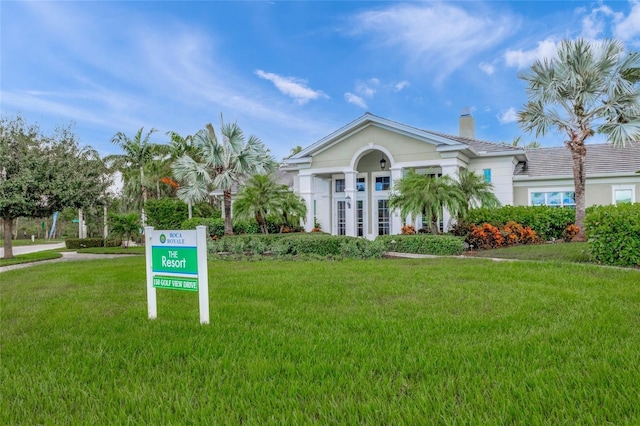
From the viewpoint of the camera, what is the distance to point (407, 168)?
60.6ft

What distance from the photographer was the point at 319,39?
13016mm

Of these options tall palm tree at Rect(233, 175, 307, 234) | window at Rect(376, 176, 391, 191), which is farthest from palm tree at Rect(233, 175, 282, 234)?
window at Rect(376, 176, 391, 191)

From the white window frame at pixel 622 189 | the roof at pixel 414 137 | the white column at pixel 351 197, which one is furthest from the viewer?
the white column at pixel 351 197

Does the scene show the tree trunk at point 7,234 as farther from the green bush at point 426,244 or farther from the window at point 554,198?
the window at point 554,198

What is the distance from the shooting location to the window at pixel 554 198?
18594mm

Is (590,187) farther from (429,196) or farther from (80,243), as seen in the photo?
(80,243)

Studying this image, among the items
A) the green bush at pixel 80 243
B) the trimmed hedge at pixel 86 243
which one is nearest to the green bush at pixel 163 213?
the trimmed hedge at pixel 86 243

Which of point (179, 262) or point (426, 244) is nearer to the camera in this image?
point (179, 262)

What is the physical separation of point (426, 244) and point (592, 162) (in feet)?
37.6

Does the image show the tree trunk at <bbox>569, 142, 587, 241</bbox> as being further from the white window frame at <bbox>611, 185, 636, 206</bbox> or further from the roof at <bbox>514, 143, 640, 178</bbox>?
the white window frame at <bbox>611, 185, 636, 206</bbox>

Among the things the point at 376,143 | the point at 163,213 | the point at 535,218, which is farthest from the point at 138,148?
the point at 535,218

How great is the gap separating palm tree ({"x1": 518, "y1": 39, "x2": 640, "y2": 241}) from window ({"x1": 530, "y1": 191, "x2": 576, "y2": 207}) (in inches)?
129

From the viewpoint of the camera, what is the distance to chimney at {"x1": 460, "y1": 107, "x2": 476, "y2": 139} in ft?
75.7

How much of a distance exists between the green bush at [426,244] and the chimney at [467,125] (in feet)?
36.4
